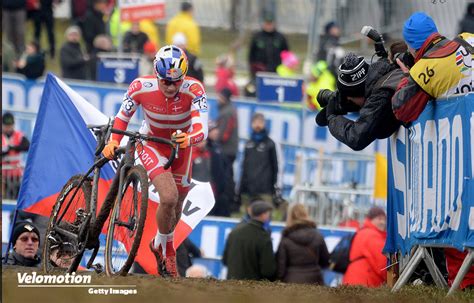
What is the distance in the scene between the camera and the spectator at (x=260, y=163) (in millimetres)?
22109

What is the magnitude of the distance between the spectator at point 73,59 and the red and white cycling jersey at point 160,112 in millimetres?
12169

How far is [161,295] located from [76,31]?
15.5 meters

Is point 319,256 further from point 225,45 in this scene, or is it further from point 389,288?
point 225,45

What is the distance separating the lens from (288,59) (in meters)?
25.9

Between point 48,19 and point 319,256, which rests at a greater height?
point 48,19

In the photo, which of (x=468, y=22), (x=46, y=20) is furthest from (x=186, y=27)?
(x=468, y=22)

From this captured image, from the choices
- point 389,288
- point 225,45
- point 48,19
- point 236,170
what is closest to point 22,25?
point 48,19

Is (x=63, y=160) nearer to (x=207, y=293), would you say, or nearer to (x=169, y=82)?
(x=169, y=82)

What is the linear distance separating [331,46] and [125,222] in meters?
14.2

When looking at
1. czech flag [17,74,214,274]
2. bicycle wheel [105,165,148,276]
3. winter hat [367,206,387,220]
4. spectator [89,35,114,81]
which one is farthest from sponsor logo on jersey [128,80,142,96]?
spectator [89,35,114,81]

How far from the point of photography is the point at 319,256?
15922 millimetres

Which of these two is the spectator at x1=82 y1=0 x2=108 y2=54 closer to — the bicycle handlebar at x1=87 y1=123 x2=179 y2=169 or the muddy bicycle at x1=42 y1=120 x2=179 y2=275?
the muddy bicycle at x1=42 y1=120 x2=179 y2=275

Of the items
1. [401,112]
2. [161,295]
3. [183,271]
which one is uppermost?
[401,112]

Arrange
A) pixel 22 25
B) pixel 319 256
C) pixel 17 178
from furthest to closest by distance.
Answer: pixel 22 25, pixel 17 178, pixel 319 256
